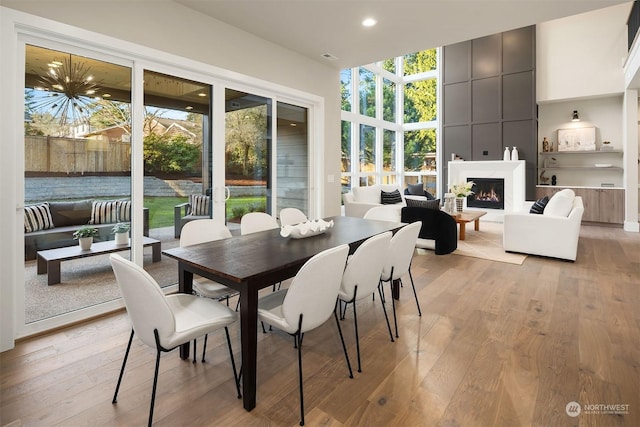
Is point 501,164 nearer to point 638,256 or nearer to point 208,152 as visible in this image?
point 638,256

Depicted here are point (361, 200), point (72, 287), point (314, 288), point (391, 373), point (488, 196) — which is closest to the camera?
point (314, 288)

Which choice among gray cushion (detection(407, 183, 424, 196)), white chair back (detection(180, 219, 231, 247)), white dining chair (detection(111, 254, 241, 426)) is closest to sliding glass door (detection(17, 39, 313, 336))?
white chair back (detection(180, 219, 231, 247))

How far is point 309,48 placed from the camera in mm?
4426

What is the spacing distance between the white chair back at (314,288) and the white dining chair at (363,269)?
20cm

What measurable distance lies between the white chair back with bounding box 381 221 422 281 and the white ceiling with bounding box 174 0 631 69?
2265 millimetres

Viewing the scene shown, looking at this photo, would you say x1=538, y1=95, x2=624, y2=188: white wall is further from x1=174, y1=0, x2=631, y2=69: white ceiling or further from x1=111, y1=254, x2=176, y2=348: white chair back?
x1=111, y1=254, x2=176, y2=348: white chair back

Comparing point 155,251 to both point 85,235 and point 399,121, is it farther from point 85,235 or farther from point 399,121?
point 399,121

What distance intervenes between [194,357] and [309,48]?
3.87 meters

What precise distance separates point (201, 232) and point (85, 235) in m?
1.05

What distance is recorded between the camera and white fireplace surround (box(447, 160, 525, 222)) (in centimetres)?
782

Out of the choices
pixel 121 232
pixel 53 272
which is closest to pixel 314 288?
pixel 121 232

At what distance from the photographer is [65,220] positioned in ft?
8.97

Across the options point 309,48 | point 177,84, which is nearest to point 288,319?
point 177,84

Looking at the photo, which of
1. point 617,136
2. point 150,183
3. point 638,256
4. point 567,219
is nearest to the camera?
point 150,183
